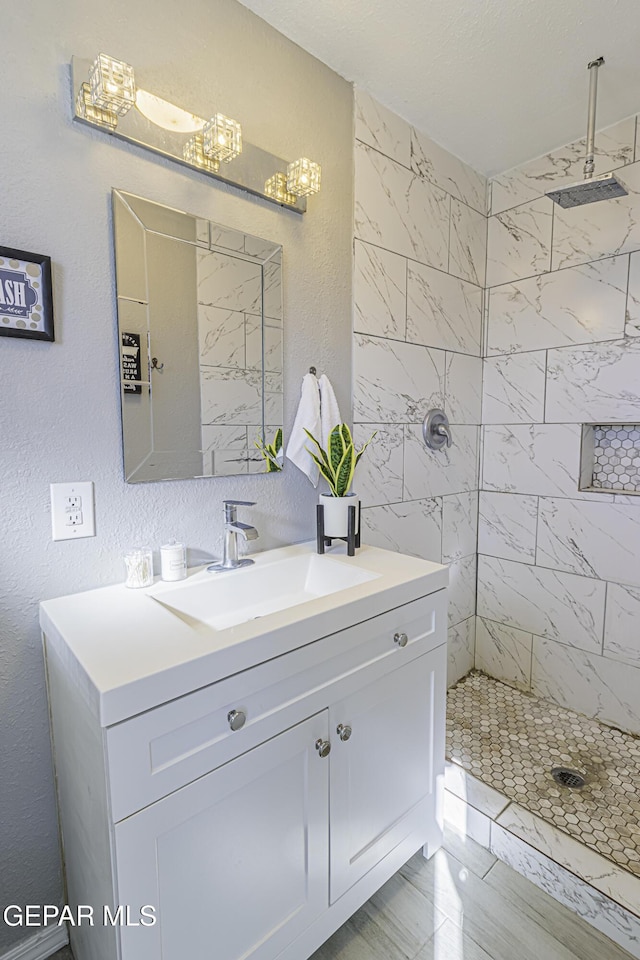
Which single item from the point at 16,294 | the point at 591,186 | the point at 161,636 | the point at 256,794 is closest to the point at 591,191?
the point at 591,186

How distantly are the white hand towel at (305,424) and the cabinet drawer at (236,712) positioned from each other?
595 mm

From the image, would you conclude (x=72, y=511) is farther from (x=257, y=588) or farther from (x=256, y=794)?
(x=256, y=794)

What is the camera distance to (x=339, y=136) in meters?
1.64

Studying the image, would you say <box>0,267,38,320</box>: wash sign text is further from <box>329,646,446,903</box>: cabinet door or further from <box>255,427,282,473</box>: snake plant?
<box>329,646,446,903</box>: cabinet door

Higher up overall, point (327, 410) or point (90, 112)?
point (90, 112)

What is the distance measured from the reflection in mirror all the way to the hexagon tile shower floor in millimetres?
1367

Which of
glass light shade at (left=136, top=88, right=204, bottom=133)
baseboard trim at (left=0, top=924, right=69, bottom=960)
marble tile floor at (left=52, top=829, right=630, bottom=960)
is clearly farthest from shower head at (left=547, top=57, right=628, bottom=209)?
baseboard trim at (left=0, top=924, right=69, bottom=960)

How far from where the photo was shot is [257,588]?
132 cm

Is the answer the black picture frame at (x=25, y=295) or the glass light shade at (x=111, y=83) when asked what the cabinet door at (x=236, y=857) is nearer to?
the black picture frame at (x=25, y=295)

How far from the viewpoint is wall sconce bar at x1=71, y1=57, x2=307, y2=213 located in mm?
1059

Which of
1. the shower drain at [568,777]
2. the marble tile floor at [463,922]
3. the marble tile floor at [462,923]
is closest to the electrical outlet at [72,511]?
the marble tile floor at [462,923]

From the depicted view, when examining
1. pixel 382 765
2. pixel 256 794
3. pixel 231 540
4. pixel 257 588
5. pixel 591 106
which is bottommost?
pixel 382 765

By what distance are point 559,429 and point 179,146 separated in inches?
69.7

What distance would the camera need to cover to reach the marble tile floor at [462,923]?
1.20 meters
